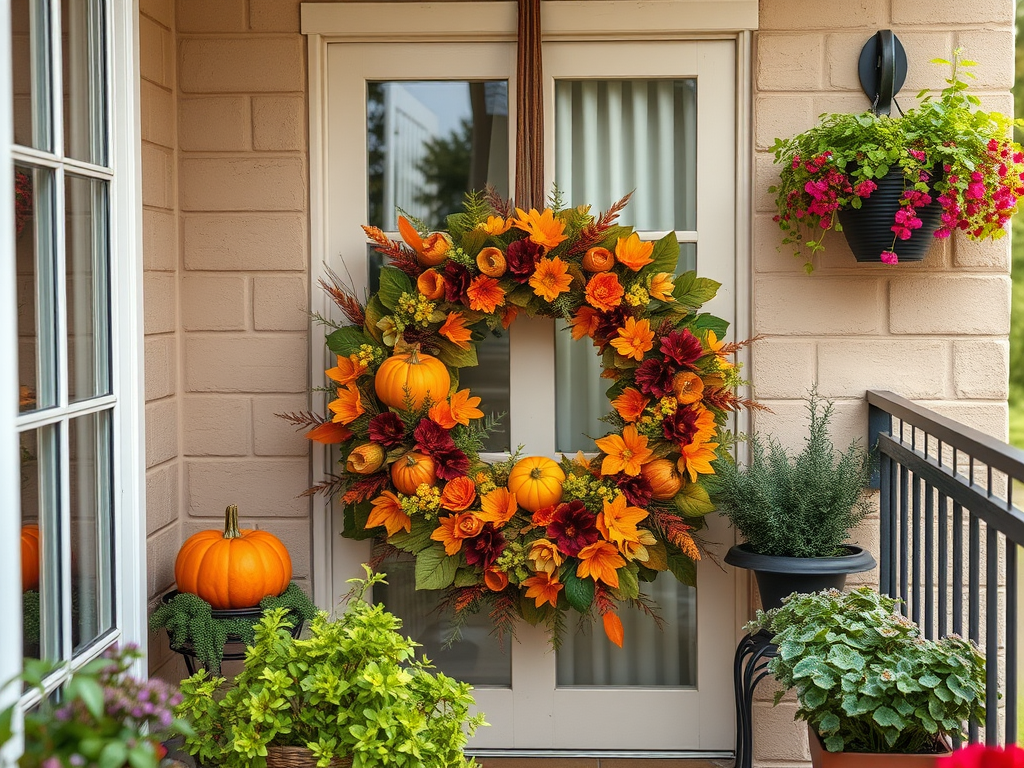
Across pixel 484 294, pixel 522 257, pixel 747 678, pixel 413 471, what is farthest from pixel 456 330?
pixel 747 678

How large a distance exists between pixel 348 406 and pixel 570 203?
801 mm

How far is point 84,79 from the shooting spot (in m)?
1.96

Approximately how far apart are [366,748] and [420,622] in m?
1.03

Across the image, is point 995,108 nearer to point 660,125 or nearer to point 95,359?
point 660,125

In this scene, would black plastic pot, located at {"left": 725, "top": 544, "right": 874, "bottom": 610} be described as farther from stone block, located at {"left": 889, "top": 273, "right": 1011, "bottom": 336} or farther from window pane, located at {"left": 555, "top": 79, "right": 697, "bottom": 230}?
window pane, located at {"left": 555, "top": 79, "right": 697, "bottom": 230}

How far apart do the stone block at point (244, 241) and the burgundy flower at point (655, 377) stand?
92 centimetres

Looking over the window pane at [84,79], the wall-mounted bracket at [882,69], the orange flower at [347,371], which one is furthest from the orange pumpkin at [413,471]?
the wall-mounted bracket at [882,69]

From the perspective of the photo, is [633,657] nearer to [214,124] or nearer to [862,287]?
[862,287]

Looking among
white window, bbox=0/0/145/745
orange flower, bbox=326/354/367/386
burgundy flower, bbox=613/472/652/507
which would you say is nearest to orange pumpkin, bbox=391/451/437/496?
orange flower, bbox=326/354/367/386

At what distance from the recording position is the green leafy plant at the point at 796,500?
2328 millimetres

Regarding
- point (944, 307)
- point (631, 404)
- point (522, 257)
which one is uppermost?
point (522, 257)

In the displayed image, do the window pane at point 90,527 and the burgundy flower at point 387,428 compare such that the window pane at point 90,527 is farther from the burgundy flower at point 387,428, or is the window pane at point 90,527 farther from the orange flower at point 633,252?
the orange flower at point 633,252

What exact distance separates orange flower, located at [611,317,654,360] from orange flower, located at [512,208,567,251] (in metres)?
0.26

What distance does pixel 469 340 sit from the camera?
8.23ft
